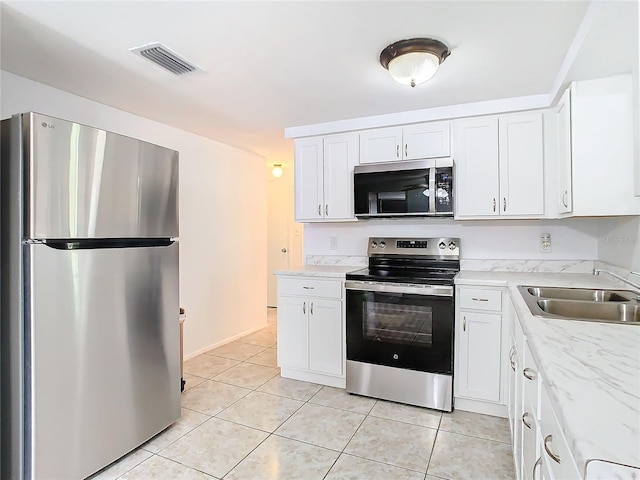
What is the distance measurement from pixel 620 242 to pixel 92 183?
3.05m

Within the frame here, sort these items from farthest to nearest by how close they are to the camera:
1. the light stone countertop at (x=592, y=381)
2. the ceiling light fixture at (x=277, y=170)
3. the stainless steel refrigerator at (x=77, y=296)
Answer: the ceiling light fixture at (x=277, y=170) < the stainless steel refrigerator at (x=77, y=296) < the light stone countertop at (x=592, y=381)

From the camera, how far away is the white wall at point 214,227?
328 cm

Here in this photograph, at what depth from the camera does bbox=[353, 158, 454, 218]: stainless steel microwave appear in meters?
2.83

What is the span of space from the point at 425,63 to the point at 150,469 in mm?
2639

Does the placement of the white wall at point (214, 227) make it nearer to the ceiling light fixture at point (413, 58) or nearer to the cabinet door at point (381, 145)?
the cabinet door at point (381, 145)

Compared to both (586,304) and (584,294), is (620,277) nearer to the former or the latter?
(584,294)

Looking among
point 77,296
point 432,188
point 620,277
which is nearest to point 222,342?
point 77,296

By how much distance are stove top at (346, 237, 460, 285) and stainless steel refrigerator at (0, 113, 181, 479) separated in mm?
1530

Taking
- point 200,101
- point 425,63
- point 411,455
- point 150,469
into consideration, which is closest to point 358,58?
point 425,63

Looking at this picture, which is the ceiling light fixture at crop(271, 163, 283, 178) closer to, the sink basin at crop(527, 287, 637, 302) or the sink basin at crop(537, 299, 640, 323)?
the sink basin at crop(527, 287, 637, 302)

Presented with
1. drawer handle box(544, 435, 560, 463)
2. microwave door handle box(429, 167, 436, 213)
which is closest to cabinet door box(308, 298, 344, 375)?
microwave door handle box(429, 167, 436, 213)

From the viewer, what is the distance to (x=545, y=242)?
2.89 m

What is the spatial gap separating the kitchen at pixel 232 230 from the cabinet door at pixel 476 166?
0.28 m

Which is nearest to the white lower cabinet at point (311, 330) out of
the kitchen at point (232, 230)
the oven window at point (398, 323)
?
the oven window at point (398, 323)
